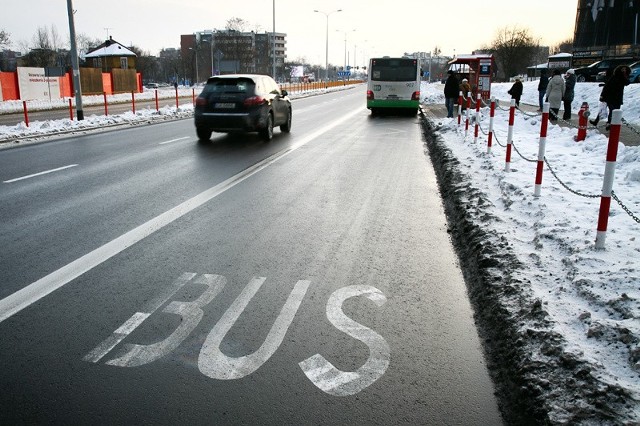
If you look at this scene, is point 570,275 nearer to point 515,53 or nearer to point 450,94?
point 450,94

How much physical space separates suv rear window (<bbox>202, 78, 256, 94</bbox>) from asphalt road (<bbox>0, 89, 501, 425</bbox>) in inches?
250

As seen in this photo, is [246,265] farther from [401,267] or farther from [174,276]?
[401,267]

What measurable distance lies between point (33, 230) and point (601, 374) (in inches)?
222

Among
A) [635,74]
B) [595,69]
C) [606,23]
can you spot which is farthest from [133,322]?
[606,23]

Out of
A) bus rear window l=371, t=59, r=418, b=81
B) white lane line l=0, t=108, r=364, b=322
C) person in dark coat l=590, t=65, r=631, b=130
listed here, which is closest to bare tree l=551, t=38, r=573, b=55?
bus rear window l=371, t=59, r=418, b=81

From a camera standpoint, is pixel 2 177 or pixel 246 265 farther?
pixel 2 177

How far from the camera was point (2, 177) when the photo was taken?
9.66 m

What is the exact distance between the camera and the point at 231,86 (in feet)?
48.1

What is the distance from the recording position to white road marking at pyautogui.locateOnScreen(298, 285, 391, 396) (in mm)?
3092

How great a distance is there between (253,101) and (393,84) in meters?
13.2

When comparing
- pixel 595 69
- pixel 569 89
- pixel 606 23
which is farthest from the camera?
pixel 606 23

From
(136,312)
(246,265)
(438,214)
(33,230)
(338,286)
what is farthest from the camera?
(438,214)

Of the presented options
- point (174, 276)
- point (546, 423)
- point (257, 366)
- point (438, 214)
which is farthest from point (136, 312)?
point (438, 214)

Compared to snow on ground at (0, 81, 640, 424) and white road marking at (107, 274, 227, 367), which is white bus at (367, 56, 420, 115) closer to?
snow on ground at (0, 81, 640, 424)
